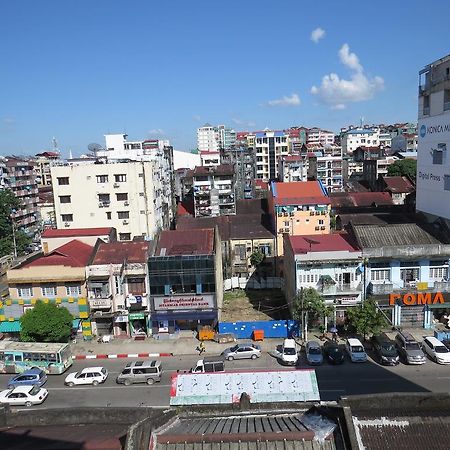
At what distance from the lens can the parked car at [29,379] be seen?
28.6m

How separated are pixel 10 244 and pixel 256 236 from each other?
36719 millimetres

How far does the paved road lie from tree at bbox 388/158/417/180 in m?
73.5

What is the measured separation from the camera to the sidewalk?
33.2 m

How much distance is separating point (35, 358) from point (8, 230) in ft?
138

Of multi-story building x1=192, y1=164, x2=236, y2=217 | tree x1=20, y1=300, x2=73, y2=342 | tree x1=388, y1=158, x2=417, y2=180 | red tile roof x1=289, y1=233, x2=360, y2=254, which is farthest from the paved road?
tree x1=388, y1=158, x2=417, y2=180

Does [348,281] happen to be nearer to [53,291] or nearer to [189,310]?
[189,310]

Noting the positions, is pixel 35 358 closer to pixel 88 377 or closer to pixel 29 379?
pixel 29 379

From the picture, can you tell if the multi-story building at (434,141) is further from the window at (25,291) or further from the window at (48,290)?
the window at (25,291)

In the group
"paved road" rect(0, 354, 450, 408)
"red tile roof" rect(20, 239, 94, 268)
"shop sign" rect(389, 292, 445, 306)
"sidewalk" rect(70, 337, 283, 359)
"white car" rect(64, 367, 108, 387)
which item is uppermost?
"red tile roof" rect(20, 239, 94, 268)

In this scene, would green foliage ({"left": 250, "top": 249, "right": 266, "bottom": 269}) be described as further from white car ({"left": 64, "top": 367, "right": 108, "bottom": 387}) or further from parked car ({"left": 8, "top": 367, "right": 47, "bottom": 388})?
parked car ({"left": 8, "top": 367, "right": 47, "bottom": 388})

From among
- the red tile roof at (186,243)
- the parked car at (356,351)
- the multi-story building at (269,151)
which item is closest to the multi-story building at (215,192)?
the red tile roof at (186,243)

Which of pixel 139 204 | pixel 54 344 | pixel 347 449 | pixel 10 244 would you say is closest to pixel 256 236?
pixel 139 204

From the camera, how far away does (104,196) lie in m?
52.2

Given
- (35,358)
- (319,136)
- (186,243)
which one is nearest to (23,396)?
(35,358)
